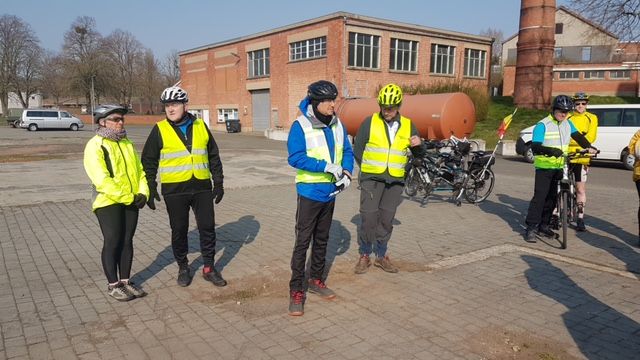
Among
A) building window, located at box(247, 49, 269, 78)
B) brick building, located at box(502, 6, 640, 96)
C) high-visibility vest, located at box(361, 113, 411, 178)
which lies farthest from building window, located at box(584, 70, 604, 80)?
high-visibility vest, located at box(361, 113, 411, 178)

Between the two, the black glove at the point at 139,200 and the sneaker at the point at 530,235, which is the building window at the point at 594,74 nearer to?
the sneaker at the point at 530,235

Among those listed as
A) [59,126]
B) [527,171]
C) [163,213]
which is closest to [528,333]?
[163,213]

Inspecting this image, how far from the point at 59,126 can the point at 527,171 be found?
37.2 meters

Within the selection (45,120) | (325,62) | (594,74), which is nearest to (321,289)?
(325,62)

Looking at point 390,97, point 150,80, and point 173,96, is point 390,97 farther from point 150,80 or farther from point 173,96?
point 150,80

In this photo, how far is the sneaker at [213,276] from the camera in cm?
485

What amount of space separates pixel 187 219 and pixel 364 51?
30856 mm

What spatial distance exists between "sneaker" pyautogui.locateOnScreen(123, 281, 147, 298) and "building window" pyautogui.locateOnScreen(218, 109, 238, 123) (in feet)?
140

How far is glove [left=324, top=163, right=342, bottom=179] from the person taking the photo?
4.08 metres

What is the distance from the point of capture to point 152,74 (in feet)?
220

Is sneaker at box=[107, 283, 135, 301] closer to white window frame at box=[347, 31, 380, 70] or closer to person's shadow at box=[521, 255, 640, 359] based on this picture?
person's shadow at box=[521, 255, 640, 359]

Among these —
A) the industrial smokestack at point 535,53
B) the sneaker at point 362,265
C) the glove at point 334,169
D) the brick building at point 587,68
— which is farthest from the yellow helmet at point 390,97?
the brick building at point 587,68

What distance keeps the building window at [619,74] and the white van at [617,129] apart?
4845 centimetres

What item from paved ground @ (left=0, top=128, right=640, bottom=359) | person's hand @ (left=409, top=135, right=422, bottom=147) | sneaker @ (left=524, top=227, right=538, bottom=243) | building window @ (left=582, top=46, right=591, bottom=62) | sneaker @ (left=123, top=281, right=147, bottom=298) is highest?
building window @ (left=582, top=46, right=591, bottom=62)
